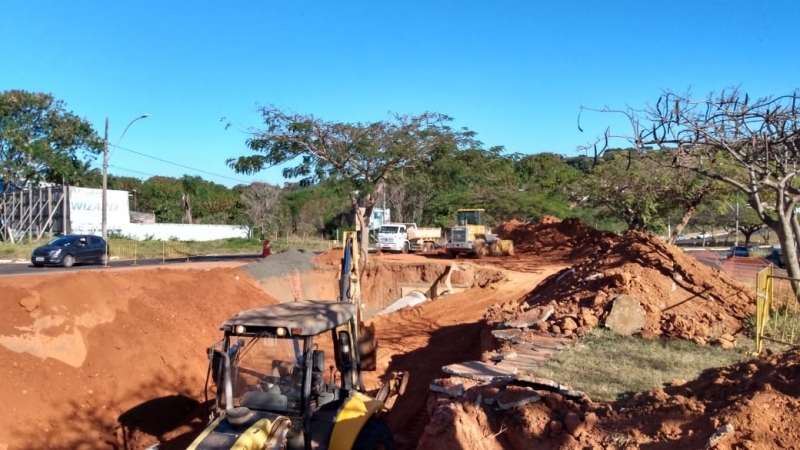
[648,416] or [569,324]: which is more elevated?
[569,324]

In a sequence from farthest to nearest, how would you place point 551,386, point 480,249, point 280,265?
point 480,249 → point 280,265 → point 551,386

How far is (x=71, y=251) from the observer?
1029 inches

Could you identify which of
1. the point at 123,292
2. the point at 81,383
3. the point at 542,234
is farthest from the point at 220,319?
the point at 542,234

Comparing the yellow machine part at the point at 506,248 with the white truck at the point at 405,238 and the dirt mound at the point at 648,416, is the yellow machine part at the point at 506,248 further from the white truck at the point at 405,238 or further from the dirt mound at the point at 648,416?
the dirt mound at the point at 648,416

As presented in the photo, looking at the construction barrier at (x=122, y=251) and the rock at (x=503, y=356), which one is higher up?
the construction barrier at (x=122, y=251)

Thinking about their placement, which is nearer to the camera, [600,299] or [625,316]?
[625,316]

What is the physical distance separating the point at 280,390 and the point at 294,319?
0.65 m

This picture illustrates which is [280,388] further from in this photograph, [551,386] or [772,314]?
[772,314]

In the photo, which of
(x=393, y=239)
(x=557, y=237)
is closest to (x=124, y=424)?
(x=557, y=237)

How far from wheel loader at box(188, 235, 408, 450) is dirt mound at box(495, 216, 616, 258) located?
73.2 ft

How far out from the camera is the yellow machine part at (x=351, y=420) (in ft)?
18.7

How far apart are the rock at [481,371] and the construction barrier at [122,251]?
2775 centimetres

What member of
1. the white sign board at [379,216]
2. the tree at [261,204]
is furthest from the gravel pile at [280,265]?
the tree at [261,204]

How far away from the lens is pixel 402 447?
324 inches
